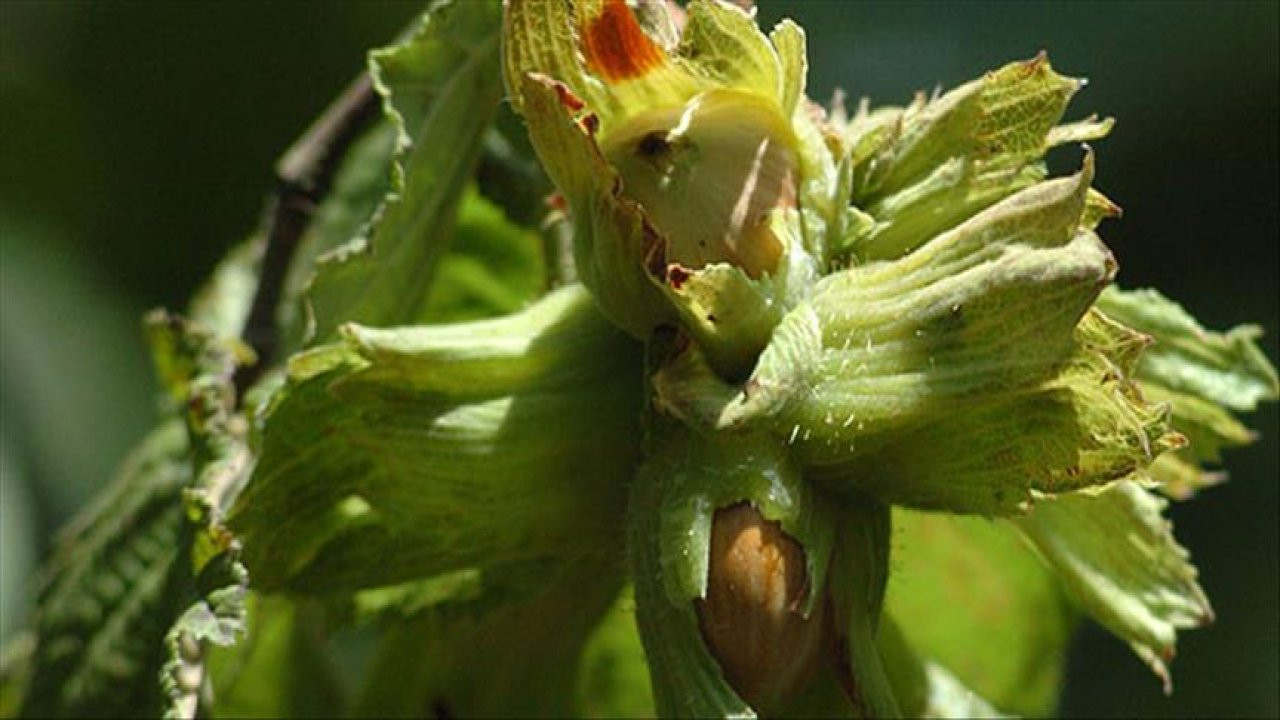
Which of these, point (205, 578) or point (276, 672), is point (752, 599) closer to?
point (205, 578)

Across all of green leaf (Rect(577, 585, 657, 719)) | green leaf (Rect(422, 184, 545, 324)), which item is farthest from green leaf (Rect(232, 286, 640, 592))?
green leaf (Rect(422, 184, 545, 324))

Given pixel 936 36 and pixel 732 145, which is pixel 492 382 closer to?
pixel 732 145

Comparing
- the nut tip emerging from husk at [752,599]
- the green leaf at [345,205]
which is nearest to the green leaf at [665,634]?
the nut tip emerging from husk at [752,599]

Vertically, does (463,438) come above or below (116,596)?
above

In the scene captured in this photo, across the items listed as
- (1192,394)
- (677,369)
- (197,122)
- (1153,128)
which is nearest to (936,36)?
(1153,128)

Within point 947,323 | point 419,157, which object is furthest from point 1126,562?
point 419,157

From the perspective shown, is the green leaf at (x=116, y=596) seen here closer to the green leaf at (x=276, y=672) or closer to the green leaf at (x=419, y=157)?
the green leaf at (x=276, y=672)
